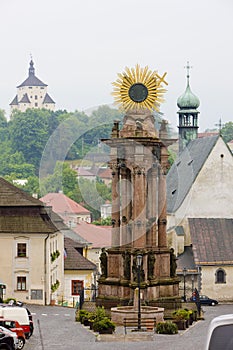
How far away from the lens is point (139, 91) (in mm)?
45125

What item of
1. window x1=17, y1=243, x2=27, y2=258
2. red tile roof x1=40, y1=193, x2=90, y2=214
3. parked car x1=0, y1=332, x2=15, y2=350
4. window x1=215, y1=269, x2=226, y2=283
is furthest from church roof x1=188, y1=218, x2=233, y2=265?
parked car x1=0, y1=332, x2=15, y2=350

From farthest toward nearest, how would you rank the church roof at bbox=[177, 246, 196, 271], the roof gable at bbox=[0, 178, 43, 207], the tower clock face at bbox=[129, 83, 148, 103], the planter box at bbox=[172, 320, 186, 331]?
the church roof at bbox=[177, 246, 196, 271]
the roof gable at bbox=[0, 178, 43, 207]
the tower clock face at bbox=[129, 83, 148, 103]
the planter box at bbox=[172, 320, 186, 331]

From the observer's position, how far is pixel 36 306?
5391cm

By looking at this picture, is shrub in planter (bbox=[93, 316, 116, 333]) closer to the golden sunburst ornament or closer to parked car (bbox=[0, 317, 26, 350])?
parked car (bbox=[0, 317, 26, 350])

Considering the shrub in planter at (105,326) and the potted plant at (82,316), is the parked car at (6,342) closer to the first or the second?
the shrub in planter at (105,326)

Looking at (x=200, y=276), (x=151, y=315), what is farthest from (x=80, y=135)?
(x=200, y=276)

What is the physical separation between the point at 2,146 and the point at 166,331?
147 m

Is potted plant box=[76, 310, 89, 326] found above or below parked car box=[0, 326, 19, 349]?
above

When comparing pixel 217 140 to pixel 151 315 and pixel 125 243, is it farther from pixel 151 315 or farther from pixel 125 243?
pixel 151 315

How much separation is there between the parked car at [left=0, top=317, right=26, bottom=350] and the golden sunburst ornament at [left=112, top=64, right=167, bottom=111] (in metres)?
15.1

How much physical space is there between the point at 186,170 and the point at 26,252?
81.6 ft

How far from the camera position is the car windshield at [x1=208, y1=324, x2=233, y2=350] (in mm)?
9750

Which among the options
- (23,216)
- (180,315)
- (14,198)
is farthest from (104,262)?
(14,198)

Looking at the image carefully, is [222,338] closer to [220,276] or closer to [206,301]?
[206,301]
